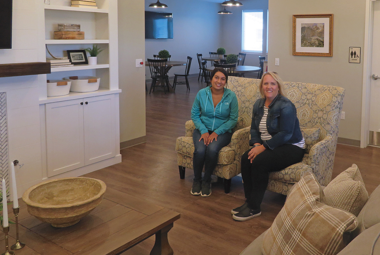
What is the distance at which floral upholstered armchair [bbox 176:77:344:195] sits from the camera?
3271 millimetres

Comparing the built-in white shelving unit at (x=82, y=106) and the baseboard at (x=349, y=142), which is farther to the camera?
the baseboard at (x=349, y=142)

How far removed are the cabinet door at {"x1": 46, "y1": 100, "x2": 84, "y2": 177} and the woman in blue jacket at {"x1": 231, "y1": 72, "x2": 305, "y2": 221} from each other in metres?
1.79

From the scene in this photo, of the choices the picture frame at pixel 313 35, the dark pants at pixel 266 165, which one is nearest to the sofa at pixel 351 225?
the dark pants at pixel 266 165

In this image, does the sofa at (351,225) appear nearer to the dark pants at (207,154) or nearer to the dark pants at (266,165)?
the dark pants at (266,165)

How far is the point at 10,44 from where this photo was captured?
3256 millimetres

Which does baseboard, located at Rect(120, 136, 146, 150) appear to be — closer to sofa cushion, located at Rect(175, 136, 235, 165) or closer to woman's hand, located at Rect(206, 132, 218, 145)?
sofa cushion, located at Rect(175, 136, 235, 165)

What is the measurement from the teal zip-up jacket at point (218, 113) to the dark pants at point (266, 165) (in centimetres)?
65

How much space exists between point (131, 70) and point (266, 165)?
8.47 feet

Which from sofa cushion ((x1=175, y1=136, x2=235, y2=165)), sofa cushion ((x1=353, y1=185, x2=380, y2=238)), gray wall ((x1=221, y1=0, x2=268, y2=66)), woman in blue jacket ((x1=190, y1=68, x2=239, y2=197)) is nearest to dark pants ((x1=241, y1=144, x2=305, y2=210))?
sofa cushion ((x1=175, y1=136, x2=235, y2=165))

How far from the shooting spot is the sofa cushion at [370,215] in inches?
54.6

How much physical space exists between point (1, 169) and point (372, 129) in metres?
4.52

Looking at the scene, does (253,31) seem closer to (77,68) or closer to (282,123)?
(77,68)

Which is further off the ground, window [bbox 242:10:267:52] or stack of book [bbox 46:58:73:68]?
window [bbox 242:10:267:52]

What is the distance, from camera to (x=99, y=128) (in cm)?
432
